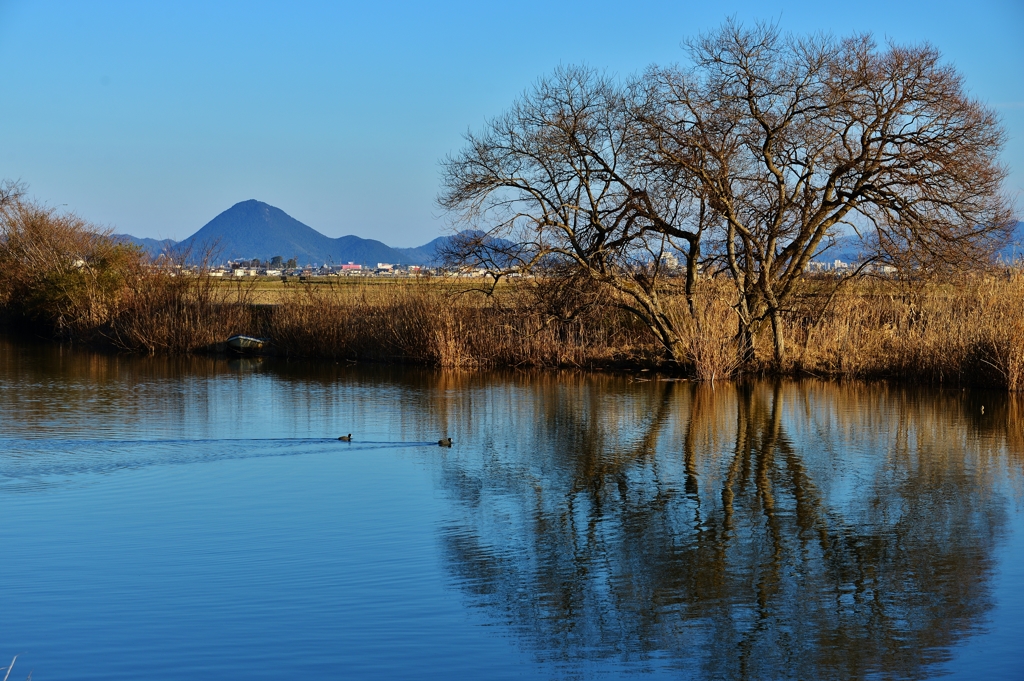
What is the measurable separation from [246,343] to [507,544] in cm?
2240

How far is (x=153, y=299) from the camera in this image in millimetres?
31734

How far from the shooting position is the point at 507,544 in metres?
9.30

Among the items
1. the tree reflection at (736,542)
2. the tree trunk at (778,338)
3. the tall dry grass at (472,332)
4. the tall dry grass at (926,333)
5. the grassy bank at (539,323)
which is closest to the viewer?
the tree reflection at (736,542)

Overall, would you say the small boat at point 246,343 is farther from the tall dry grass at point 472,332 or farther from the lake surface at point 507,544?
the lake surface at point 507,544

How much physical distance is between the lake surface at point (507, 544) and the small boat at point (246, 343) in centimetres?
1248

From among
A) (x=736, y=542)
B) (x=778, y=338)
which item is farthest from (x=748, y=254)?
(x=736, y=542)

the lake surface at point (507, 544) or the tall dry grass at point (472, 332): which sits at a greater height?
the tall dry grass at point (472, 332)

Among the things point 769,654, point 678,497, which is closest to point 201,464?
point 678,497

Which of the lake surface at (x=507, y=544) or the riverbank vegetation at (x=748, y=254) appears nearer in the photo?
the lake surface at (x=507, y=544)

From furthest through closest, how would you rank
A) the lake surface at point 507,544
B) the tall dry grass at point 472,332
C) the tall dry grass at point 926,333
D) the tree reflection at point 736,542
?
the tall dry grass at point 472,332 → the tall dry grass at point 926,333 → the tree reflection at point 736,542 → the lake surface at point 507,544

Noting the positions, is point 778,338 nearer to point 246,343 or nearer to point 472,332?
point 472,332

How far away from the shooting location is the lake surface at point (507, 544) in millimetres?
6734

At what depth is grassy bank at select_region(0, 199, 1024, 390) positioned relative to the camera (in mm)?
21953

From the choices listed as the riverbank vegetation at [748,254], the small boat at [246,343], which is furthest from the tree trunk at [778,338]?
the small boat at [246,343]
